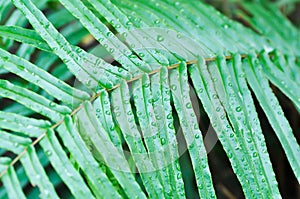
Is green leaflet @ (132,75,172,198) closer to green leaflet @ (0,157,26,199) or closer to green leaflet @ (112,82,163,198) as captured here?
green leaflet @ (112,82,163,198)

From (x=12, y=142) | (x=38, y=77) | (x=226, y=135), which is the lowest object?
(x=226, y=135)

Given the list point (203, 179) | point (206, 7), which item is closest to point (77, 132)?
point (203, 179)

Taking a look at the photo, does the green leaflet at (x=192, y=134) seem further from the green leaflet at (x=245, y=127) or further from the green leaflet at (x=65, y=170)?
the green leaflet at (x=65, y=170)

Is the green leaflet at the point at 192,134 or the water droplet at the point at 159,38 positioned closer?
the green leaflet at the point at 192,134

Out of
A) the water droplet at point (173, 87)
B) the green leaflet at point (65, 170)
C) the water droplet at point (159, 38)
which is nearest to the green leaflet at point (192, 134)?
the water droplet at point (173, 87)

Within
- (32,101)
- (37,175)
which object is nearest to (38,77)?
(32,101)

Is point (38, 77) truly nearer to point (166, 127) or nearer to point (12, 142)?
point (12, 142)

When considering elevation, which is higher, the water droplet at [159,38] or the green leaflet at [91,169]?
the water droplet at [159,38]

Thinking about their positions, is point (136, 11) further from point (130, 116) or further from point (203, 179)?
point (203, 179)
